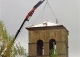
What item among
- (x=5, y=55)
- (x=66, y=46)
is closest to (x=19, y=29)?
(x=5, y=55)

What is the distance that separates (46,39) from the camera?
4462 centimetres

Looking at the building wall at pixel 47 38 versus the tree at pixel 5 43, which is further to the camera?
the building wall at pixel 47 38

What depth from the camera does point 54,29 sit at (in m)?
44.8

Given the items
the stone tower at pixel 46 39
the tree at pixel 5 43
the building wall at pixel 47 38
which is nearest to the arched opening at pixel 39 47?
the stone tower at pixel 46 39

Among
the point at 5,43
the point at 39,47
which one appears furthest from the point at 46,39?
the point at 5,43

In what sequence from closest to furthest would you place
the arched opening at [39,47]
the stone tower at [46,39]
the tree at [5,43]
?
the tree at [5,43], the stone tower at [46,39], the arched opening at [39,47]

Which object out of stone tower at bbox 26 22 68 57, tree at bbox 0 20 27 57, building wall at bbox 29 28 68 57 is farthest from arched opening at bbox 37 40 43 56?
tree at bbox 0 20 27 57

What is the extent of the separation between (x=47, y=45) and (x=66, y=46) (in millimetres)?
2186

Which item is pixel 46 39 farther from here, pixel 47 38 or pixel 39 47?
pixel 39 47

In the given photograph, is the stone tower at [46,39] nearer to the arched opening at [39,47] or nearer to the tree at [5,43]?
the arched opening at [39,47]

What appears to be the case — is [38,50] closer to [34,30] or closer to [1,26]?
[34,30]

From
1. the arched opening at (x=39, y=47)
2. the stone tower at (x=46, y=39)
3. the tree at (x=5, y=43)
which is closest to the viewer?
the tree at (x=5, y=43)

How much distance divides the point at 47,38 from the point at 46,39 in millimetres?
108

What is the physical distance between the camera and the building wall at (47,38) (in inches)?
1754
